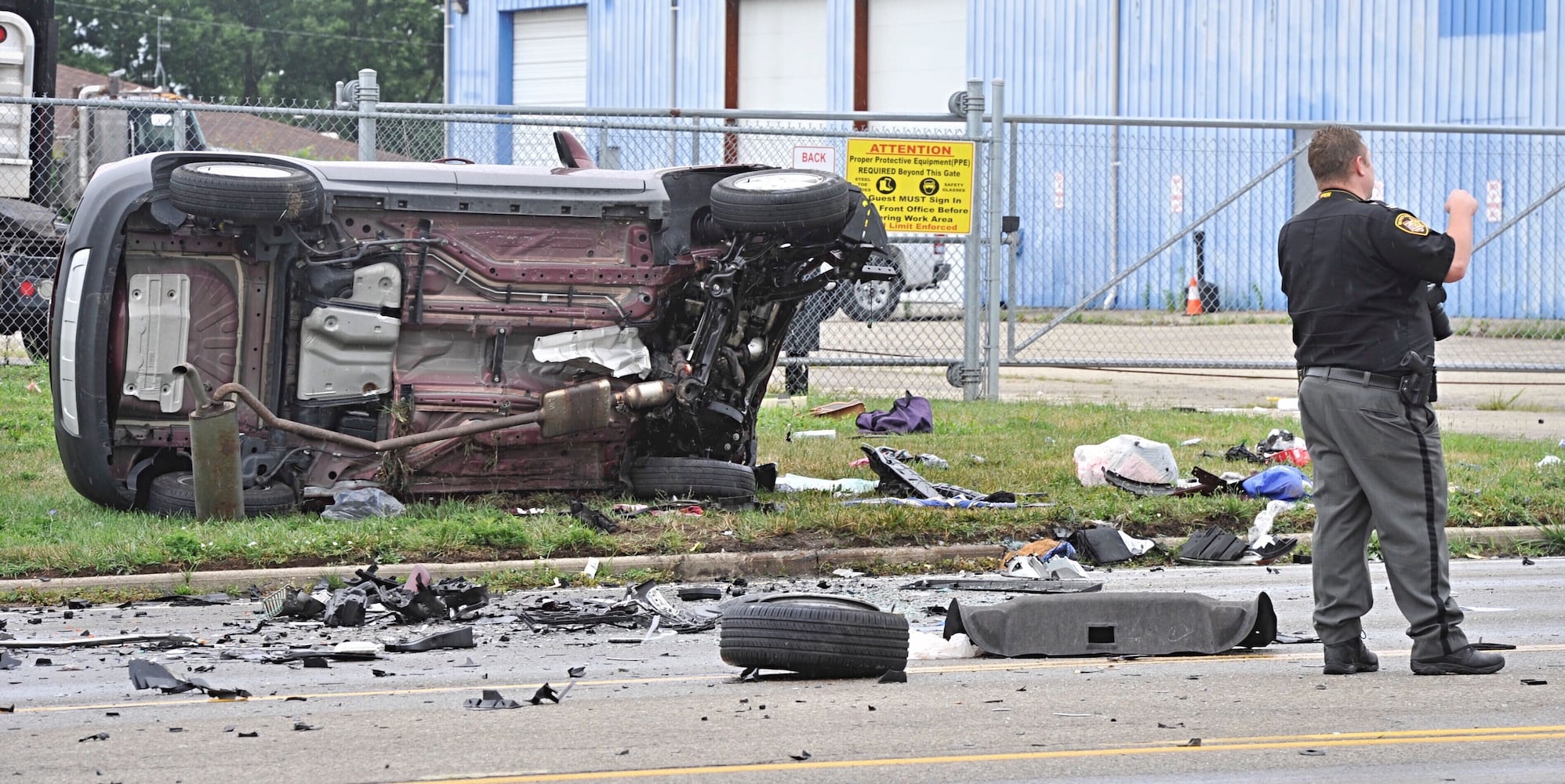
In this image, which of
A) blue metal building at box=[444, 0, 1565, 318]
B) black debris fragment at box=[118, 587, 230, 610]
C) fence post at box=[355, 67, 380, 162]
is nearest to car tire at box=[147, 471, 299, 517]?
black debris fragment at box=[118, 587, 230, 610]

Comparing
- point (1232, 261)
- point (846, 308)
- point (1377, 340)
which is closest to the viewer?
point (1377, 340)

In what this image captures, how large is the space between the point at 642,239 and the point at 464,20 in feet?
93.0

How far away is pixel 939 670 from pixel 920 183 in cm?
876

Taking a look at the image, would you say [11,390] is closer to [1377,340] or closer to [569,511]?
[569,511]

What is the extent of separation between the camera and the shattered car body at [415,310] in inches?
357

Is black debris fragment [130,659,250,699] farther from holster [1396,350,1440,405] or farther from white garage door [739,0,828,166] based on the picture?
white garage door [739,0,828,166]

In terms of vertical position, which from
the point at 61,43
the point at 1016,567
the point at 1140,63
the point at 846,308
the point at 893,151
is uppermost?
the point at 61,43

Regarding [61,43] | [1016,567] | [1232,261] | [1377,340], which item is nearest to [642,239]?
[1016,567]

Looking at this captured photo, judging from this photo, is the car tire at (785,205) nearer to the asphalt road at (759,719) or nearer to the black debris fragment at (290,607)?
the asphalt road at (759,719)

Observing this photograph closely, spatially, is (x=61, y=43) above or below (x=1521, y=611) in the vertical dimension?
above

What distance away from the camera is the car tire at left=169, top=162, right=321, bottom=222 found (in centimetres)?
880

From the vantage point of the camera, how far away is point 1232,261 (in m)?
23.0

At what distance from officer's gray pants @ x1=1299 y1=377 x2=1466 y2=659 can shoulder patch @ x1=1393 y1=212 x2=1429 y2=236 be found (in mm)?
543

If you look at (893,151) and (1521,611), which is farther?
(893,151)
